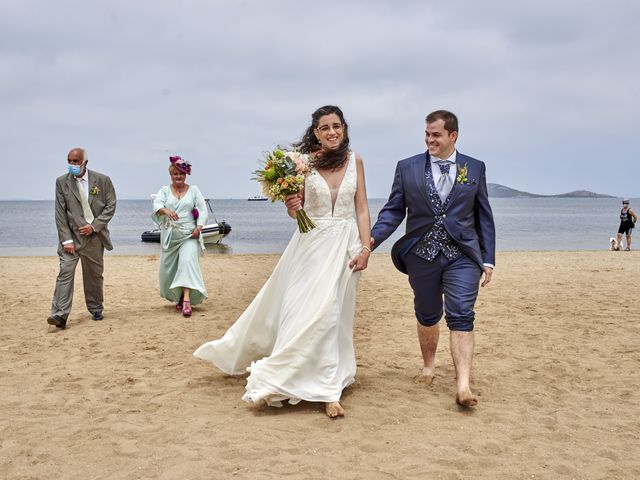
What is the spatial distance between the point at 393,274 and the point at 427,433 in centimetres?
1070

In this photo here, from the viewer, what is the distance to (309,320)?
16.0ft

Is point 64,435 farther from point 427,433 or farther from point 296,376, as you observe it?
point 427,433

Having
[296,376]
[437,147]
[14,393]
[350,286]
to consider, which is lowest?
[14,393]

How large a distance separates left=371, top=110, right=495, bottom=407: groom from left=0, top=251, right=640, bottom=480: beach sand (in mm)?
669

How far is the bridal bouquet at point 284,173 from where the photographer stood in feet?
16.6

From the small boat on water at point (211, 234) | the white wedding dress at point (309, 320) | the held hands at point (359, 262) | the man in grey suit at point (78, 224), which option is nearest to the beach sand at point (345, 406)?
the white wedding dress at point (309, 320)

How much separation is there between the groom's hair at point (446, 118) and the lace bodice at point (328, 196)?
2.28 ft

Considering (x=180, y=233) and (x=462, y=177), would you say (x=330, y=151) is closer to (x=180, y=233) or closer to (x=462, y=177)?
(x=462, y=177)

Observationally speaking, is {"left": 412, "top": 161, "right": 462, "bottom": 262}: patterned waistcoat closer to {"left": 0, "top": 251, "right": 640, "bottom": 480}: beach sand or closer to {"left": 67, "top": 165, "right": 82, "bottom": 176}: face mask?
{"left": 0, "top": 251, "right": 640, "bottom": 480}: beach sand

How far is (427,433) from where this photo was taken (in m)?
4.43

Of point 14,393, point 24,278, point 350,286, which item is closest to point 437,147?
point 350,286

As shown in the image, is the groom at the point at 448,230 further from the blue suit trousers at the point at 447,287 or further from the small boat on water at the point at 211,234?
the small boat on water at the point at 211,234

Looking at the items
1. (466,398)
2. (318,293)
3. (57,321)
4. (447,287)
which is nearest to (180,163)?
(57,321)

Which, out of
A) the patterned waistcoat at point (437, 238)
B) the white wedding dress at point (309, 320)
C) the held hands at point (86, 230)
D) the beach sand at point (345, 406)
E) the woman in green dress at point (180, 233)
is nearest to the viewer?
the beach sand at point (345, 406)
